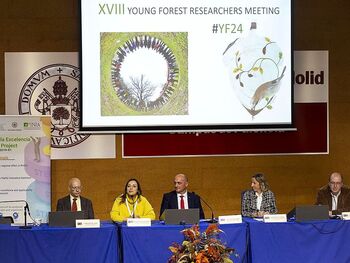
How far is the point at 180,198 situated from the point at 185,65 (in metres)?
1.77

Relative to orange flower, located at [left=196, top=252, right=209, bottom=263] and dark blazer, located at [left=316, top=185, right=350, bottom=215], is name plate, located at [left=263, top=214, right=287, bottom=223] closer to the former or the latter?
dark blazer, located at [left=316, top=185, right=350, bottom=215]

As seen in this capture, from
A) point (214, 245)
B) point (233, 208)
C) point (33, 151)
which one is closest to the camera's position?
point (214, 245)

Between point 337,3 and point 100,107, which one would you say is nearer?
point 100,107

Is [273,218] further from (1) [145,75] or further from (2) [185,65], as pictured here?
(1) [145,75]

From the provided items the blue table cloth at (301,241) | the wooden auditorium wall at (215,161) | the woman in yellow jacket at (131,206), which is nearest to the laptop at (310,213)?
the blue table cloth at (301,241)

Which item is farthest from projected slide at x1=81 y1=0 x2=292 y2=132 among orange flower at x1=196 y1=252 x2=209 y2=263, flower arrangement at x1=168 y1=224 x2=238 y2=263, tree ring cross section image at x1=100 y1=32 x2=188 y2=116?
orange flower at x1=196 y1=252 x2=209 y2=263

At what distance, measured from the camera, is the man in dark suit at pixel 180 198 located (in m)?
6.80

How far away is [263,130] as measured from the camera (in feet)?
25.9

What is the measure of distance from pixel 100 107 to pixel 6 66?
123 centimetres

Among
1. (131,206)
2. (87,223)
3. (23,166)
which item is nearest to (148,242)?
(87,223)

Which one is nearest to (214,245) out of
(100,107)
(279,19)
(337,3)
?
(100,107)

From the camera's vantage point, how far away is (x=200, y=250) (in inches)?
161

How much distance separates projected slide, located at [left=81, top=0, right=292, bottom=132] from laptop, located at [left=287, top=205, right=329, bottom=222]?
7.13ft

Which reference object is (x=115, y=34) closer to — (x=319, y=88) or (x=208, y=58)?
(x=208, y=58)
